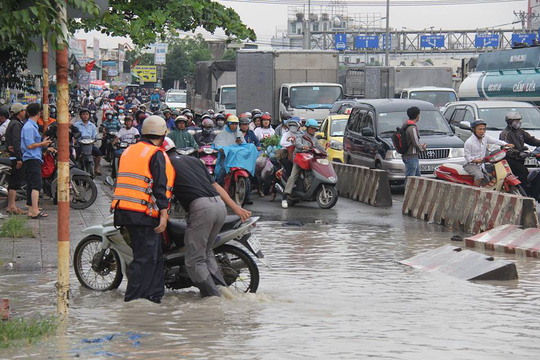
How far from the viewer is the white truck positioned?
108 feet

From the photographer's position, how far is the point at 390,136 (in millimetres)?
20844

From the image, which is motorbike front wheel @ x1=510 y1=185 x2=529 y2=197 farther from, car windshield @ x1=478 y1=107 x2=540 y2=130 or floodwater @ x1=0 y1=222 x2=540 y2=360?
car windshield @ x1=478 y1=107 x2=540 y2=130

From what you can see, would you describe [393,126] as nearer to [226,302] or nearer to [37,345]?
[226,302]

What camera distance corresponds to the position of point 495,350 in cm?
708

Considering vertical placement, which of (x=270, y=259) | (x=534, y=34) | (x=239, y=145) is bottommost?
(x=270, y=259)

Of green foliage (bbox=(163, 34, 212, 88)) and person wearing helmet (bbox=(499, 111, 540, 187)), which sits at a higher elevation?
green foliage (bbox=(163, 34, 212, 88))

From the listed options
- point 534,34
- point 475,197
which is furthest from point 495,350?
point 534,34

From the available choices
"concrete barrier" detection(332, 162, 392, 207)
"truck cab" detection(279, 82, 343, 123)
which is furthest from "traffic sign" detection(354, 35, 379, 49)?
"concrete barrier" detection(332, 162, 392, 207)

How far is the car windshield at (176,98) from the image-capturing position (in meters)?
65.8

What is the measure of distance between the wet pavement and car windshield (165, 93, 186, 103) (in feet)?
177

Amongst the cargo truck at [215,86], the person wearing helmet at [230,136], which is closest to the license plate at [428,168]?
the person wearing helmet at [230,136]

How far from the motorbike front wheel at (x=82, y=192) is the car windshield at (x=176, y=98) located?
49.1 metres

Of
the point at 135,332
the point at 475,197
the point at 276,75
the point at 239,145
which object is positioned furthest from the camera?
the point at 276,75

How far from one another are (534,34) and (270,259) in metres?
69.2
